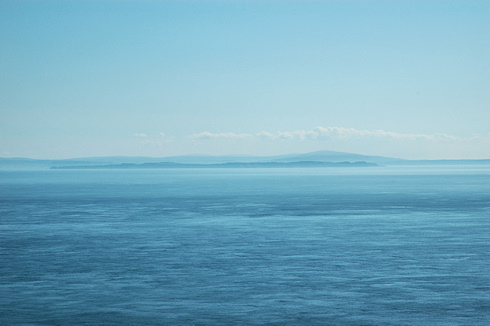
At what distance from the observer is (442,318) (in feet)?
49.5

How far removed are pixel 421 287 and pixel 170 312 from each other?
23.3ft

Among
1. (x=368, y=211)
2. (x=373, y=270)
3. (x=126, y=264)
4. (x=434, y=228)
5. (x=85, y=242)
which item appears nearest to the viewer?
(x=373, y=270)

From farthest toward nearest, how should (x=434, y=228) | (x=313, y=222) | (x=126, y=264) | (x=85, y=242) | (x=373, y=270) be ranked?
1. (x=313, y=222)
2. (x=434, y=228)
3. (x=85, y=242)
4. (x=126, y=264)
5. (x=373, y=270)

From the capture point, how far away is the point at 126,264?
73.7 feet

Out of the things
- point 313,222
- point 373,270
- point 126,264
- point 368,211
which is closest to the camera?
point 373,270

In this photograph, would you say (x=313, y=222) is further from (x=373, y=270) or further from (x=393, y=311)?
(x=393, y=311)

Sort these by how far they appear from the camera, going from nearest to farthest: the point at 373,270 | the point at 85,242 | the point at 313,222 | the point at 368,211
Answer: the point at 373,270 → the point at 85,242 → the point at 313,222 → the point at 368,211

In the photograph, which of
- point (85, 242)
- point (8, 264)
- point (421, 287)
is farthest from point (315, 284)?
point (85, 242)

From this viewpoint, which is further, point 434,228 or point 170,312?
point 434,228

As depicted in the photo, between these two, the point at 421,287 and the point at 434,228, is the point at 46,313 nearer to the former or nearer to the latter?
the point at 421,287

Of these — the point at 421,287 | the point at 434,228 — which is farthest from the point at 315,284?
the point at 434,228

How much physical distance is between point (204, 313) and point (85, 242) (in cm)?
1348

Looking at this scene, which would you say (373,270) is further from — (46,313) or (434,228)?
(434,228)

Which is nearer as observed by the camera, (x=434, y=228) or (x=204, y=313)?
(x=204, y=313)
